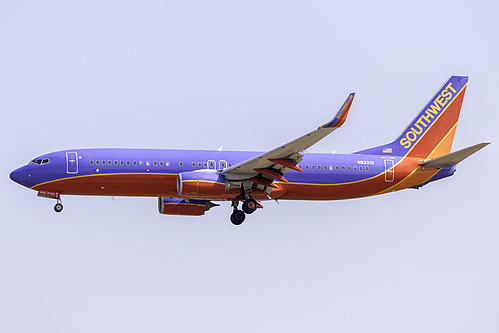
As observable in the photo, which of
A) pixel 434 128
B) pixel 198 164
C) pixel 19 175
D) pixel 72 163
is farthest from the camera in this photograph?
pixel 434 128

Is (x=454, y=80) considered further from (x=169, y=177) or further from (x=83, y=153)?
(x=83, y=153)

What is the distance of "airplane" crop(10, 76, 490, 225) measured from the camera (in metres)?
49.5

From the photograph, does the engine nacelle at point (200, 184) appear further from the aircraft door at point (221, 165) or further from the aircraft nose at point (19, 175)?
the aircraft nose at point (19, 175)

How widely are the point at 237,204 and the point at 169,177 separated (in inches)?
204

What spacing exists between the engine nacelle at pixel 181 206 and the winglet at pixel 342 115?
1422 cm

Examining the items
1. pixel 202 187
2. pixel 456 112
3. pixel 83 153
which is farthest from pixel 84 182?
pixel 456 112

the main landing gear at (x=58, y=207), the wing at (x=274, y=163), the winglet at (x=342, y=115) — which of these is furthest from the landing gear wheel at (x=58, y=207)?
the winglet at (x=342, y=115)

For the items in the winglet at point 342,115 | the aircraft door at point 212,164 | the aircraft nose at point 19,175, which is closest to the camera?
the winglet at point 342,115

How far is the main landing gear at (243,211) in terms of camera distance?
2015 inches

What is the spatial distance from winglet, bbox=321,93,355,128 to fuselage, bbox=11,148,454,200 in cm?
902

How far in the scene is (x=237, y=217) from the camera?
172 ft

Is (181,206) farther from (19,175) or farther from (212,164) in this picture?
(19,175)

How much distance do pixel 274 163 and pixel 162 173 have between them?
6325 millimetres

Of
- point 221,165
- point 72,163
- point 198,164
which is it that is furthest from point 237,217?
point 72,163
